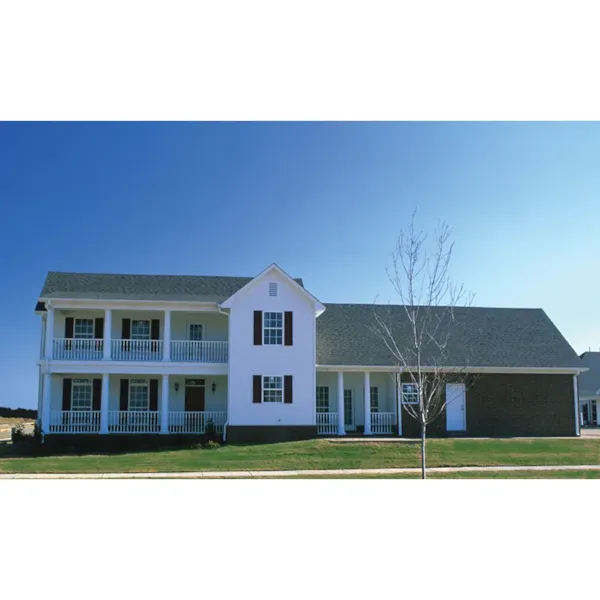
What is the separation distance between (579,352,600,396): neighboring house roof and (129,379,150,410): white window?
27802mm

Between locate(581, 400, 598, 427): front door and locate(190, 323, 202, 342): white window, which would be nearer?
locate(190, 323, 202, 342): white window

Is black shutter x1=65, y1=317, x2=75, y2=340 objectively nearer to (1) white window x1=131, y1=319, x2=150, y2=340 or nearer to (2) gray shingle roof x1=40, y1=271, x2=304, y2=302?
(2) gray shingle roof x1=40, y1=271, x2=304, y2=302

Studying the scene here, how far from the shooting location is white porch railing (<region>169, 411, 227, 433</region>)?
26234mm

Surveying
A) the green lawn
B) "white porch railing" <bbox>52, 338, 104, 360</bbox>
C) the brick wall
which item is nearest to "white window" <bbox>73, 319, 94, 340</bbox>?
"white porch railing" <bbox>52, 338, 104, 360</bbox>

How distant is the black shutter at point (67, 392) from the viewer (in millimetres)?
26859

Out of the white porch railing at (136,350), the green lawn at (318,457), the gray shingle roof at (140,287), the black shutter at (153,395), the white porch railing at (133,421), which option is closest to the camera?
the green lawn at (318,457)

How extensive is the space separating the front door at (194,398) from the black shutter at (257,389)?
→ 2893 millimetres

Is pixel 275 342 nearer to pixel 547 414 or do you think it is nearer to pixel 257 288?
pixel 257 288

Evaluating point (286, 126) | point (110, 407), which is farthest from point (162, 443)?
point (286, 126)

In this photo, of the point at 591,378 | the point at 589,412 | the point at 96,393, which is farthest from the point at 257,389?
the point at 591,378

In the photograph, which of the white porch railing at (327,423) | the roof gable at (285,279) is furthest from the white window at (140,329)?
the white porch railing at (327,423)

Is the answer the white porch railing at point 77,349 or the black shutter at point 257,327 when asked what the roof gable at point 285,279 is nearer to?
the black shutter at point 257,327

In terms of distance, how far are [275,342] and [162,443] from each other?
5405mm

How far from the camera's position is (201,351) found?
27.0 metres
